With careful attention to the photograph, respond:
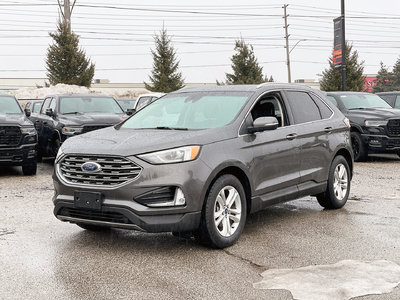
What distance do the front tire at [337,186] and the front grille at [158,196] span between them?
298 cm

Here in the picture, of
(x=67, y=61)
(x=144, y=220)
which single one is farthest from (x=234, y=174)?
(x=67, y=61)

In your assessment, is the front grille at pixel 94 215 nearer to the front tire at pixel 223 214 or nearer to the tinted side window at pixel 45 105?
the front tire at pixel 223 214

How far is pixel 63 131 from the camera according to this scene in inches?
482

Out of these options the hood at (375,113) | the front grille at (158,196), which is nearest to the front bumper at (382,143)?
the hood at (375,113)

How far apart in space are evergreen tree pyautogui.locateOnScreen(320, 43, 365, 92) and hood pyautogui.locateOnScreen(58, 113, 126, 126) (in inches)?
1234

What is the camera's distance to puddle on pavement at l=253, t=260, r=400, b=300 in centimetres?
432

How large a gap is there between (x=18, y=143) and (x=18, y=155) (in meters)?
0.25

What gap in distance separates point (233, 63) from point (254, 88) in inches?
1411

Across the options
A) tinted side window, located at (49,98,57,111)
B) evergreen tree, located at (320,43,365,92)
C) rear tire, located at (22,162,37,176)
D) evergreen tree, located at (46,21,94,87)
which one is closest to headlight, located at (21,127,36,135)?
rear tire, located at (22,162,37,176)

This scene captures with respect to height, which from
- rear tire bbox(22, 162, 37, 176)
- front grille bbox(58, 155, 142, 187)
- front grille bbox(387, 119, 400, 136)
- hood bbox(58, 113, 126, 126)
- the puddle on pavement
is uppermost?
hood bbox(58, 113, 126, 126)

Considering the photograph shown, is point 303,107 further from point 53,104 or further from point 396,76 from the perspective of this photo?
point 396,76

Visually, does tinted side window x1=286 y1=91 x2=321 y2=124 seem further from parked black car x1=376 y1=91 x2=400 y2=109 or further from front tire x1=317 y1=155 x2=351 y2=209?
parked black car x1=376 y1=91 x2=400 y2=109

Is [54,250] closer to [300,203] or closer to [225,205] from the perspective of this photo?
[225,205]

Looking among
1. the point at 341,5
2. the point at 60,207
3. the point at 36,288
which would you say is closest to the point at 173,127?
the point at 60,207
